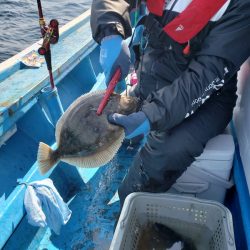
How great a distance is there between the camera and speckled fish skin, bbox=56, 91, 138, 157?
2.45 m

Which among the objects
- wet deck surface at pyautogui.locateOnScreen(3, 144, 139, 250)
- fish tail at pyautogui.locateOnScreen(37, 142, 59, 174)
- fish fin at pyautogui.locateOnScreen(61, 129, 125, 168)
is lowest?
wet deck surface at pyautogui.locateOnScreen(3, 144, 139, 250)

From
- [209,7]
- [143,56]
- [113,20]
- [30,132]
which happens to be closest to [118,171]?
[30,132]

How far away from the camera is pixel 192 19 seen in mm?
2334

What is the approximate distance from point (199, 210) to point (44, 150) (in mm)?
1189

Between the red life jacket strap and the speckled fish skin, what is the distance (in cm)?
63

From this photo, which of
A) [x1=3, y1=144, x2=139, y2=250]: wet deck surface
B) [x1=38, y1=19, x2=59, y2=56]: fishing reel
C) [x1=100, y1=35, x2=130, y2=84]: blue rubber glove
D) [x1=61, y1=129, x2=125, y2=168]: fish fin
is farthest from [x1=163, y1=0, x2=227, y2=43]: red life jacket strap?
[x1=3, y1=144, x2=139, y2=250]: wet deck surface

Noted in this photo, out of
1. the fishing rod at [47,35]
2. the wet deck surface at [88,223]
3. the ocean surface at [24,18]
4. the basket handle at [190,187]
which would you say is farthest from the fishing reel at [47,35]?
the ocean surface at [24,18]

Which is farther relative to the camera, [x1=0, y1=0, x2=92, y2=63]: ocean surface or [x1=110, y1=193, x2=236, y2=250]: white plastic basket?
[x1=0, y1=0, x2=92, y2=63]: ocean surface

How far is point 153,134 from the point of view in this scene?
2654 millimetres

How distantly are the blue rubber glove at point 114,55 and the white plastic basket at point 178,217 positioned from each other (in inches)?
38.8

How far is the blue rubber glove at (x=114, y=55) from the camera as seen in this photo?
262 cm

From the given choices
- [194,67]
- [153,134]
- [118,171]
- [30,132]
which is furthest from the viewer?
[118,171]

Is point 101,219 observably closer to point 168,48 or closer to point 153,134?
point 153,134

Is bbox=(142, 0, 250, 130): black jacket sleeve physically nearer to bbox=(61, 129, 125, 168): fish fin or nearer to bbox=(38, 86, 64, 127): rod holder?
bbox=(61, 129, 125, 168): fish fin
